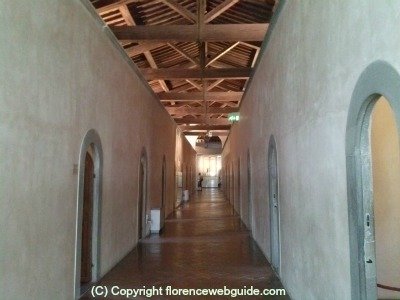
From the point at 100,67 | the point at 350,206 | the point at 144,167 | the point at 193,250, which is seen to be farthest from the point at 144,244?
the point at 350,206

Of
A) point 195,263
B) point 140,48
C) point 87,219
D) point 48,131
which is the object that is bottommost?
point 195,263

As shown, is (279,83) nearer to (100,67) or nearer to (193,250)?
(100,67)

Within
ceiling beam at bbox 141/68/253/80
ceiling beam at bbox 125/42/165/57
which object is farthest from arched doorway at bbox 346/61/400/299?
ceiling beam at bbox 125/42/165/57

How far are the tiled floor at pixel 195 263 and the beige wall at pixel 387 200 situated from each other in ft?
4.87

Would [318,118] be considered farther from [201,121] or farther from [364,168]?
[201,121]

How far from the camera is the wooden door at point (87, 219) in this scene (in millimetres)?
5102

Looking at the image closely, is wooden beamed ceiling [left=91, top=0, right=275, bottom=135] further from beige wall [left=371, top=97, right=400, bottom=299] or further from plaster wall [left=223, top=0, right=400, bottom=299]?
beige wall [left=371, top=97, right=400, bottom=299]

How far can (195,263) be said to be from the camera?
6.20m

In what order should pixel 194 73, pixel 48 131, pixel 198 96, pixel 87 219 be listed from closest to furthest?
1. pixel 48 131
2. pixel 87 219
3. pixel 194 73
4. pixel 198 96

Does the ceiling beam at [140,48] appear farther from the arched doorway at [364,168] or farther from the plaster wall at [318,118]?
the arched doorway at [364,168]

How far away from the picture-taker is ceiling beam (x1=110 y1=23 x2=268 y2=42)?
6934 millimetres

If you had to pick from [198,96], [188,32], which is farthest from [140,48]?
[198,96]

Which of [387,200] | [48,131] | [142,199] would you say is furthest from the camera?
[142,199]

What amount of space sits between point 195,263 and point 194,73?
5.55m
